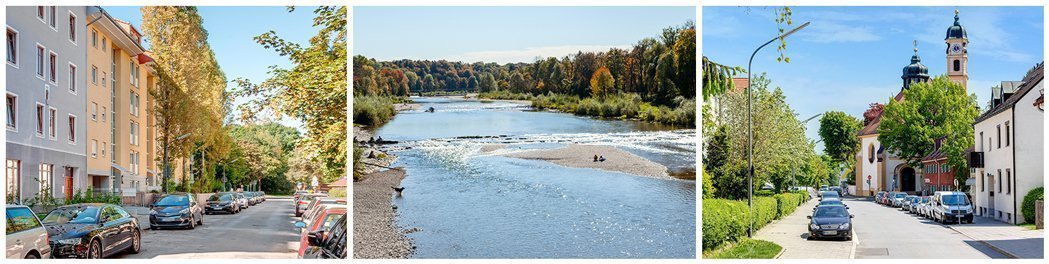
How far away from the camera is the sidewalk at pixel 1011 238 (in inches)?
427

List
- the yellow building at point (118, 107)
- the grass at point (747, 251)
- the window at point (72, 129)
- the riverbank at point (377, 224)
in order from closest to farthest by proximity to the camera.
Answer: the riverbank at point (377, 224) → the grass at point (747, 251) → the window at point (72, 129) → the yellow building at point (118, 107)

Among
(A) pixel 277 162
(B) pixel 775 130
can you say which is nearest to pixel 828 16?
(B) pixel 775 130

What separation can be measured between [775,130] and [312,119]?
9.60 meters

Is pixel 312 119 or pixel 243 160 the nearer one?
Result: pixel 312 119

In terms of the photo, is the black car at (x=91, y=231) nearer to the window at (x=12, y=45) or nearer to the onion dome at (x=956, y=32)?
the window at (x=12, y=45)

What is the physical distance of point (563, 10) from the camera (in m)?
9.34

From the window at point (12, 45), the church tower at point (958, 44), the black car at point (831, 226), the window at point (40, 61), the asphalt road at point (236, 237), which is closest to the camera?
the window at point (12, 45)

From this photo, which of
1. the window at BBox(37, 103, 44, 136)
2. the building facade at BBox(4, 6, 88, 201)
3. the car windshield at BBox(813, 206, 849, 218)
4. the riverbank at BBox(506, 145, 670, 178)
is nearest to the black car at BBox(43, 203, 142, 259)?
the building facade at BBox(4, 6, 88, 201)

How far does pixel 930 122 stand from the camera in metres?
32.6

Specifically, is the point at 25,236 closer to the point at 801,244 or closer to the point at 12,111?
the point at 12,111

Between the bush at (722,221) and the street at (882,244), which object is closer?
the bush at (722,221)

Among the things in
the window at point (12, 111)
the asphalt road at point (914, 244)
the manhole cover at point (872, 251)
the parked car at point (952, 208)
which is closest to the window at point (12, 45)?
the window at point (12, 111)

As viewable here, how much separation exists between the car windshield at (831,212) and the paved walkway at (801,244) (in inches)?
15.9

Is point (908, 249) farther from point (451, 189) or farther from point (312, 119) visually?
point (312, 119)
